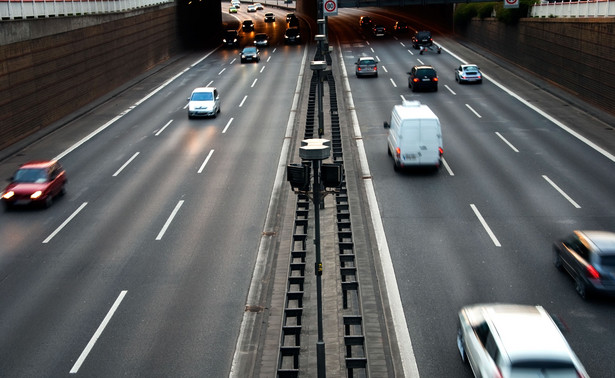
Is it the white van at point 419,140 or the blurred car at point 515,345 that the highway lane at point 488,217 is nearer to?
the white van at point 419,140

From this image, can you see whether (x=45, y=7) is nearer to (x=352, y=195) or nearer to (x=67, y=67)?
(x=67, y=67)

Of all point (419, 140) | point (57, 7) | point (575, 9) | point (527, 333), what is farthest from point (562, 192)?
point (57, 7)

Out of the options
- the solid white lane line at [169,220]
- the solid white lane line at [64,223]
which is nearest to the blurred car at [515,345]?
the solid white lane line at [169,220]

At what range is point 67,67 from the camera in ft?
141

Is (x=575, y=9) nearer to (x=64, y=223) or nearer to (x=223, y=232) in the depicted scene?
(x=223, y=232)

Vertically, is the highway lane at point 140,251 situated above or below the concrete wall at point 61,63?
below

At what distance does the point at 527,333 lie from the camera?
13227 millimetres

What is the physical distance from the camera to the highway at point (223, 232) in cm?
1645

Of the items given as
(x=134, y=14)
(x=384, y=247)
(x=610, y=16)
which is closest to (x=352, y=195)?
(x=384, y=247)

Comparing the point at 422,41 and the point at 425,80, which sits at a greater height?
the point at 422,41

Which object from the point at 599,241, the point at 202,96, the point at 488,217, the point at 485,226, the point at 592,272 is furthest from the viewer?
the point at 202,96

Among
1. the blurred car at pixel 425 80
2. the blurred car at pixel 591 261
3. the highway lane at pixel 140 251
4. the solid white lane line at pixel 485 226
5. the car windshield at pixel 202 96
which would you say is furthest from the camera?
the blurred car at pixel 425 80

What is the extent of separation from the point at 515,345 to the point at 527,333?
522 millimetres

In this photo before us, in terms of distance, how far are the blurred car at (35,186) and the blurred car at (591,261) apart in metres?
18.2
